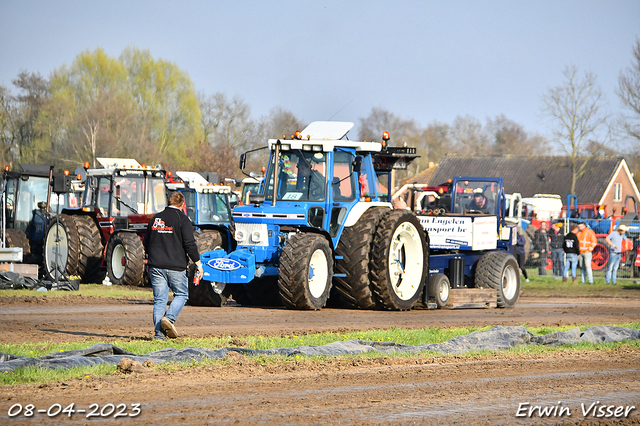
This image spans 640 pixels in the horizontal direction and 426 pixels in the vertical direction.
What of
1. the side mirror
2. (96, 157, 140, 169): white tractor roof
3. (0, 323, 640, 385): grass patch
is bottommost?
(0, 323, 640, 385): grass patch

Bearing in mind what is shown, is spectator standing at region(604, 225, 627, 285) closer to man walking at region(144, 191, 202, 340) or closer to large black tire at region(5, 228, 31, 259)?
large black tire at region(5, 228, 31, 259)

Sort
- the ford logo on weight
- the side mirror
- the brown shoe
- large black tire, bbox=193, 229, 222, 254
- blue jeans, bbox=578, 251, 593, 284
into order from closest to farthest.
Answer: the brown shoe < the ford logo on weight < large black tire, bbox=193, 229, 222, 254 < the side mirror < blue jeans, bbox=578, 251, 593, 284

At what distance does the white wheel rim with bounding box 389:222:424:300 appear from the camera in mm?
15648

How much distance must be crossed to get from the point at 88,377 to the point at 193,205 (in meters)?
16.9

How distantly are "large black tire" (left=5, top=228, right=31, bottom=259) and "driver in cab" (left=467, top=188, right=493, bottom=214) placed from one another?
12.0 meters

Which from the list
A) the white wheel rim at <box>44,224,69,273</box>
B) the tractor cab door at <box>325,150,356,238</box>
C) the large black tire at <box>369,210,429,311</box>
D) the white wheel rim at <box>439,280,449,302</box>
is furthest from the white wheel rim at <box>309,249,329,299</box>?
the white wheel rim at <box>44,224,69,273</box>

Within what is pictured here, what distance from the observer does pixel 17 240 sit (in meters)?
22.3

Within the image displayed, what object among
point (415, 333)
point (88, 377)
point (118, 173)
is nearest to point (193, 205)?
point (118, 173)

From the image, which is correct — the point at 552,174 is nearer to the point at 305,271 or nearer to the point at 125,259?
the point at 125,259

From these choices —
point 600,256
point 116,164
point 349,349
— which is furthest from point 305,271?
point 600,256

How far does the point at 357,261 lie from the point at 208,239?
2.79 meters

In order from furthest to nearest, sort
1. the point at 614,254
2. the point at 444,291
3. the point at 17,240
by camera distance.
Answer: the point at 614,254
the point at 17,240
the point at 444,291

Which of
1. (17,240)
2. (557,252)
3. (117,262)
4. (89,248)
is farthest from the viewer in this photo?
(557,252)

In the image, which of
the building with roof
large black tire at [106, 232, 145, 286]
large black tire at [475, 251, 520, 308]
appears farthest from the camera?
the building with roof
